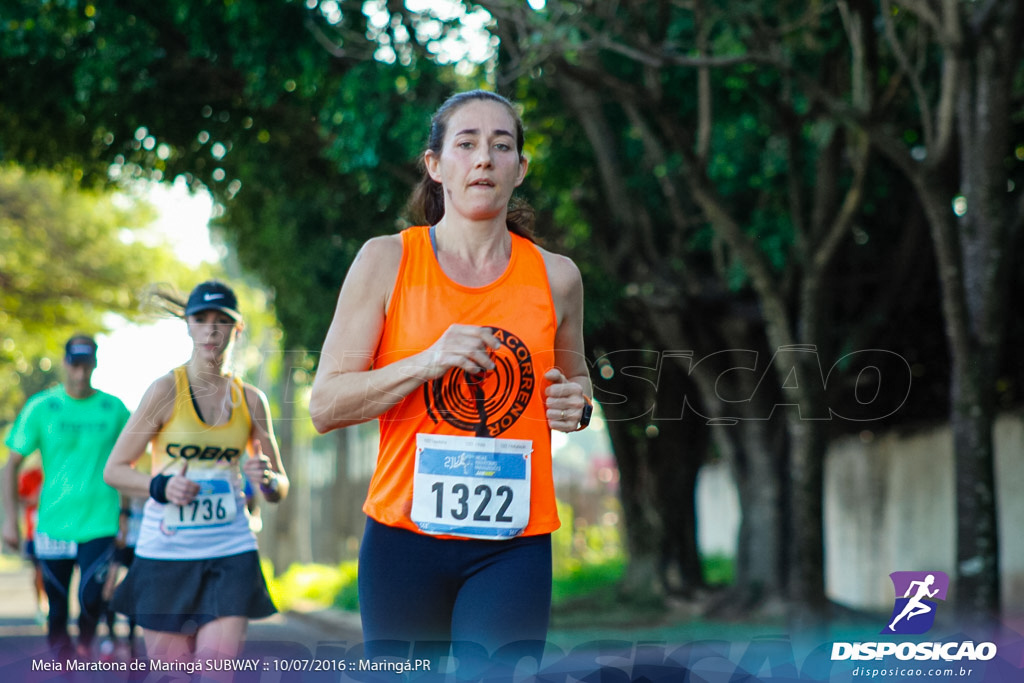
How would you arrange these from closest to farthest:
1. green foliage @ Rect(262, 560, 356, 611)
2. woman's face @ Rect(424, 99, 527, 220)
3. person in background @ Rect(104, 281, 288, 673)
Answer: woman's face @ Rect(424, 99, 527, 220) < person in background @ Rect(104, 281, 288, 673) < green foliage @ Rect(262, 560, 356, 611)

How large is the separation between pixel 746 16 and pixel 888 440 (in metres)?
8.70

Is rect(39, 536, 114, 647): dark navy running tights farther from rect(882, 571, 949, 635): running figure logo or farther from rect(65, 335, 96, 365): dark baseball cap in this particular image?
rect(882, 571, 949, 635): running figure logo

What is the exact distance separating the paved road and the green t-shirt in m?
0.66

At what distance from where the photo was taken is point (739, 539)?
12.9m

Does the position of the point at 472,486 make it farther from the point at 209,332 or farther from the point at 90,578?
the point at 90,578

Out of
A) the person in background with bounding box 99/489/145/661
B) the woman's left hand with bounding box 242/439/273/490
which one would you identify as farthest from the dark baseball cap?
the woman's left hand with bounding box 242/439/273/490

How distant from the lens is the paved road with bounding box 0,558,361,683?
3.10 meters

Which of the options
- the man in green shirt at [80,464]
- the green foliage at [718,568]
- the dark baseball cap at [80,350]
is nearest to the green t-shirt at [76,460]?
the man in green shirt at [80,464]

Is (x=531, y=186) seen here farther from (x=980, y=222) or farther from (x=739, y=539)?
(x=980, y=222)

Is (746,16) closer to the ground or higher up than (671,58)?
higher up

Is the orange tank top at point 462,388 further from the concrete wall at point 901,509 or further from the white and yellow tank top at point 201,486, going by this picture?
the concrete wall at point 901,509

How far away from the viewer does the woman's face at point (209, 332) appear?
4.70 metres

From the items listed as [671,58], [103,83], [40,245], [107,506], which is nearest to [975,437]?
[671,58]

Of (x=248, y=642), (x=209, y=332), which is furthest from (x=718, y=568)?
(x=209, y=332)
